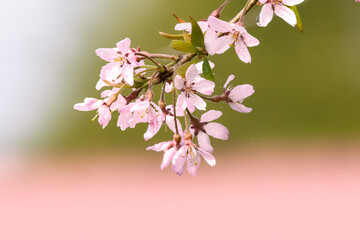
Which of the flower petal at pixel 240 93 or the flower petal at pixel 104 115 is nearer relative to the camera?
the flower petal at pixel 104 115

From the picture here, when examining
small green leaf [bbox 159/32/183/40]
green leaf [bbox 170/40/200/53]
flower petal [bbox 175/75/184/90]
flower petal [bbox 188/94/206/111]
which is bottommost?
flower petal [bbox 175/75/184/90]

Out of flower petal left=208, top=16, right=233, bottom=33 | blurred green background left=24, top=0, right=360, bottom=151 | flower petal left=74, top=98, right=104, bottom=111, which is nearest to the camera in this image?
flower petal left=208, top=16, right=233, bottom=33

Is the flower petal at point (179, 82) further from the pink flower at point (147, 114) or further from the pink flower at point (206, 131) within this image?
the pink flower at point (206, 131)

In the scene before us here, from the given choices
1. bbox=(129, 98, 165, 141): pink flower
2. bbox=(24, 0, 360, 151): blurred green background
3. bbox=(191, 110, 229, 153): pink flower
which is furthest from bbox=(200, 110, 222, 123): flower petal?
bbox=(24, 0, 360, 151): blurred green background

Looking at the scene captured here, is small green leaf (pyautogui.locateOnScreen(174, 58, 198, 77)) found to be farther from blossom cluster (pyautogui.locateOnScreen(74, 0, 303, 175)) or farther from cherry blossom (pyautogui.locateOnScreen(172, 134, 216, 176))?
cherry blossom (pyautogui.locateOnScreen(172, 134, 216, 176))

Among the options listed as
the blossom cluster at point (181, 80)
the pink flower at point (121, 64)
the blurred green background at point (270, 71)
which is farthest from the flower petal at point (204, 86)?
the blurred green background at point (270, 71)

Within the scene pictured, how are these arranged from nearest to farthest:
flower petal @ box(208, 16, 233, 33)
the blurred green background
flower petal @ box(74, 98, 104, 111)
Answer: flower petal @ box(208, 16, 233, 33)
flower petal @ box(74, 98, 104, 111)
the blurred green background
